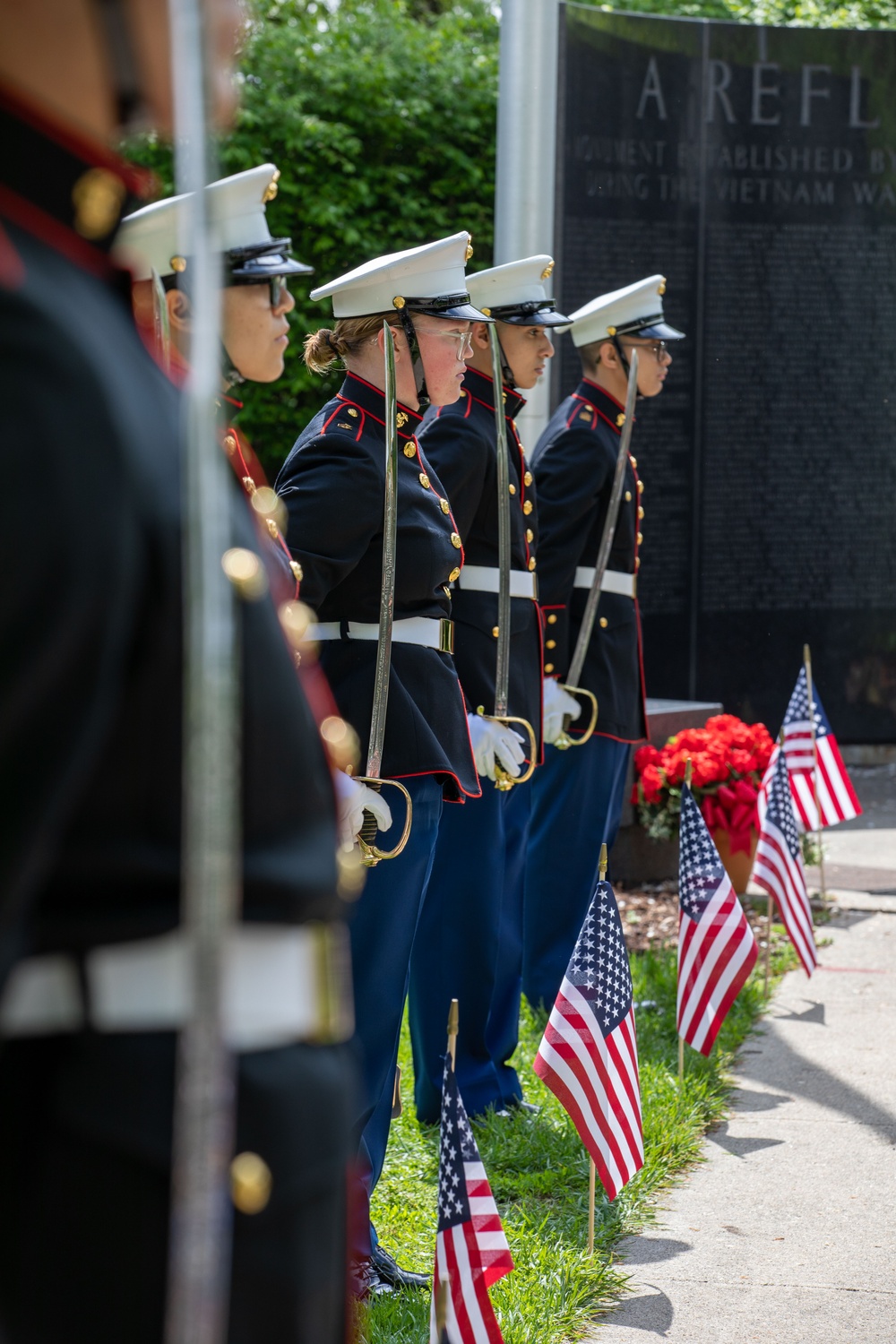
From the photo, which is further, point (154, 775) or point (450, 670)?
point (450, 670)

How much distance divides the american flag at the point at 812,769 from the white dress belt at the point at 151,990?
5013 millimetres

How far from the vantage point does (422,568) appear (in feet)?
10.4

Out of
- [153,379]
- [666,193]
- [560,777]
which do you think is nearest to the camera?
[153,379]

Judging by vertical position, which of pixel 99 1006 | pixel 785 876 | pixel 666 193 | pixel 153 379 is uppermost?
pixel 666 193

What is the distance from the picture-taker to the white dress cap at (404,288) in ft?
10.8

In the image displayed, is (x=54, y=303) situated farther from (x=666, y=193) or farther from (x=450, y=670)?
(x=666, y=193)

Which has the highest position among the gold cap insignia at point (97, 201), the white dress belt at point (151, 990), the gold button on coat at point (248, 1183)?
the gold cap insignia at point (97, 201)

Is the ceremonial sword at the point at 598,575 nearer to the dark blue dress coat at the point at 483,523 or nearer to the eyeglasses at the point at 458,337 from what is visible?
the dark blue dress coat at the point at 483,523

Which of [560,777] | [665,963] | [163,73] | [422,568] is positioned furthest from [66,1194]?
[665,963]

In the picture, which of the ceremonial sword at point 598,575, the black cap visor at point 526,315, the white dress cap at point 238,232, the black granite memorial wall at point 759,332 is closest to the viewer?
the white dress cap at point 238,232

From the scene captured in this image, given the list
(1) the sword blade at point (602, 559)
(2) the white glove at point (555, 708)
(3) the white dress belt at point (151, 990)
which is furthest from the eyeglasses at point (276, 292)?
(1) the sword blade at point (602, 559)

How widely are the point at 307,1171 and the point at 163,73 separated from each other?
2.36 feet

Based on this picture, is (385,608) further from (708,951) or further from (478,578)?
(708,951)

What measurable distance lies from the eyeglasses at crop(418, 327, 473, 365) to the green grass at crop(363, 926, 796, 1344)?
1562 millimetres
